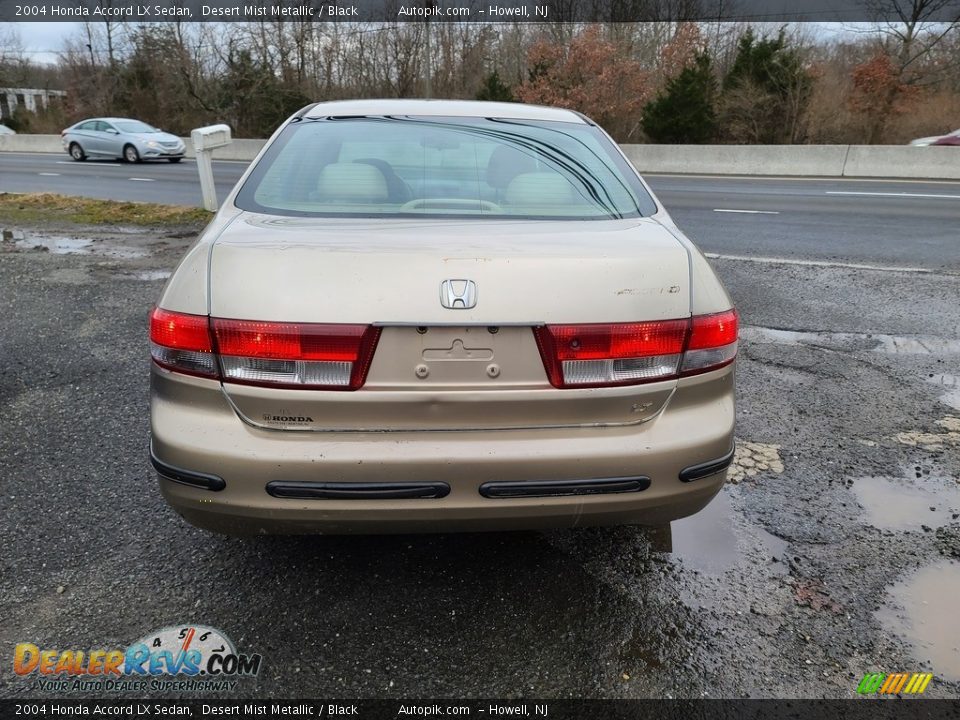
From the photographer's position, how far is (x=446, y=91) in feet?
111

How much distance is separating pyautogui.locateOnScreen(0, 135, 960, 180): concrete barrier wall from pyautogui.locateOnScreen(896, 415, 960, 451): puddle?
17737 millimetres

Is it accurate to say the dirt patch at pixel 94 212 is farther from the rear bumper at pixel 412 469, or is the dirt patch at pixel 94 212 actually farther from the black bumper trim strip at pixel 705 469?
the black bumper trim strip at pixel 705 469

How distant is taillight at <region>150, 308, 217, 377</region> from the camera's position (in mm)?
1930

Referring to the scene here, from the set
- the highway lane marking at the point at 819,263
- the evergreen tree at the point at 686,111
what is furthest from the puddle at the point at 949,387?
the evergreen tree at the point at 686,111

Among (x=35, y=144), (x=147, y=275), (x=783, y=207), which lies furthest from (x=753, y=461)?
(x=35, y=144)

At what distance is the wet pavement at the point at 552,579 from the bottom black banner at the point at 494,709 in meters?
0.04

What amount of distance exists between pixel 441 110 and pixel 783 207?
10.7 metres

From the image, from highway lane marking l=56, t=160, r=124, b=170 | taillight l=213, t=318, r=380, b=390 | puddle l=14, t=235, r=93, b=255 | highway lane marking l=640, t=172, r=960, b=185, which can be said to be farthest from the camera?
highway lane marking l=56, t=160, r=124, b=170

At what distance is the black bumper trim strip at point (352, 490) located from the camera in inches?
75.6

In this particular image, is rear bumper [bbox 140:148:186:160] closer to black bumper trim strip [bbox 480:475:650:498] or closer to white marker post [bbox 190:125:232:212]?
white marker post [bbox 190:125:232:212]

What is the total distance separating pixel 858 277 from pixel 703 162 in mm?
15450

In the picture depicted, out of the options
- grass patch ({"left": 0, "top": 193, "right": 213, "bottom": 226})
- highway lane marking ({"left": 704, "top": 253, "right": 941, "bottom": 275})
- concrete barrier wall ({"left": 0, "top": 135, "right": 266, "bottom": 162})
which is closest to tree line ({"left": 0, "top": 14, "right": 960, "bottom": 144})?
concrete barrier wall ({"left": 0, "top": 135, "right": 266, "bottom": 162})

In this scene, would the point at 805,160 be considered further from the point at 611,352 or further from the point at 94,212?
the point at 611,352

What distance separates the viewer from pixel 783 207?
1216 centimetres
